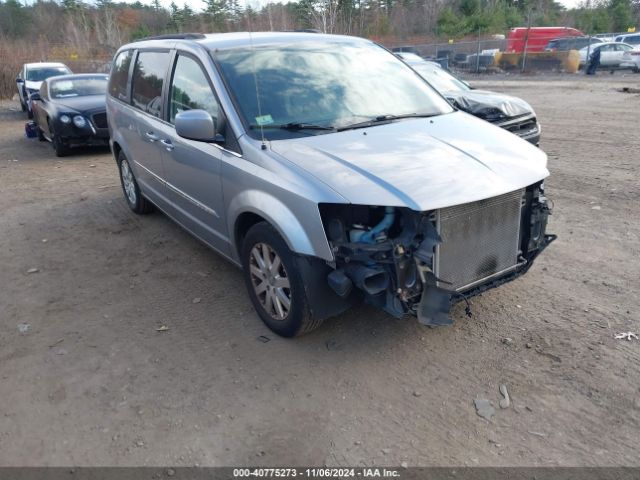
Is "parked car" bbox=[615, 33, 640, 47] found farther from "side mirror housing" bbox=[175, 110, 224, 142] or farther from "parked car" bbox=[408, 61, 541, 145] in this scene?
"side mirror housing" bbox=[175, 110, 224, 142]

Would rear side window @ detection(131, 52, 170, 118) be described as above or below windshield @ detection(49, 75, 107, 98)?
above

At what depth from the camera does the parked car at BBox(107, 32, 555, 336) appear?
3113 millimetres

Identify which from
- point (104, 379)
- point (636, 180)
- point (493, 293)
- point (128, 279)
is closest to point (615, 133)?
point (636, 180)

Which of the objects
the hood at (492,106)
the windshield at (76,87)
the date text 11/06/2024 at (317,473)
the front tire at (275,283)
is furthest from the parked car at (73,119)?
the date text 11/06/2024 at (317,473)

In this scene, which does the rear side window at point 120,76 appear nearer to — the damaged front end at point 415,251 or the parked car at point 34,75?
the damaged front end at point 415,251

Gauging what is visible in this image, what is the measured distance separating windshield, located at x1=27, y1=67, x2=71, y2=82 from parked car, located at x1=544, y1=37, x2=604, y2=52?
24.4 metres

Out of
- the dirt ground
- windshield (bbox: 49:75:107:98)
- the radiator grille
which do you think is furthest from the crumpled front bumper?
windshield (bbox: 49:75:107:98)

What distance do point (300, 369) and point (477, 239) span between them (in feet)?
4.64

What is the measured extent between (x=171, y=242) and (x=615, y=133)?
349 inches

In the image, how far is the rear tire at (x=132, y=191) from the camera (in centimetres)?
642

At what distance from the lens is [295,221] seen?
3227mm

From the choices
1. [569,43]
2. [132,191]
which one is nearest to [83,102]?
[132,191]

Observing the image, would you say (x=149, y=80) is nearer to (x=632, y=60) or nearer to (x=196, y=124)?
(x=196, y=124)

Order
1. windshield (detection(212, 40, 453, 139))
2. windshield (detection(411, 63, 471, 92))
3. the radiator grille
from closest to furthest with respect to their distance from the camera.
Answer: the radiator grille
windshield (detection(212, 40, 453, 139))
windshield (detection(411, 63, 471, 92))
